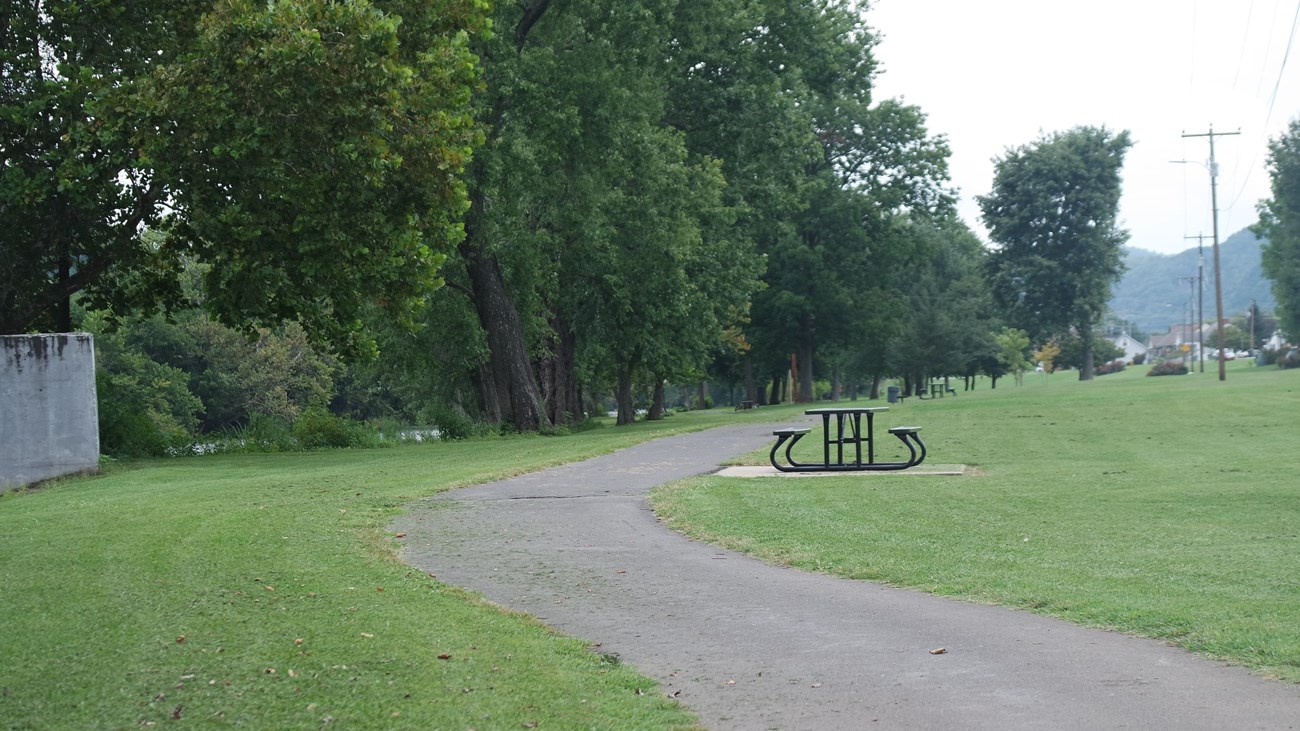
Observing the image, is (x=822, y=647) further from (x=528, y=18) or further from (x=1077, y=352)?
(x=1077, y=352)

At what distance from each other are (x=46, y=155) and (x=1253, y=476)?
744 inches

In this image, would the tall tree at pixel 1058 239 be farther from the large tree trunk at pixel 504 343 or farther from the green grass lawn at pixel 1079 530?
the green grass lawn at pixel 1079 530

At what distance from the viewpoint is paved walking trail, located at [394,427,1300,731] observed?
19.7ft

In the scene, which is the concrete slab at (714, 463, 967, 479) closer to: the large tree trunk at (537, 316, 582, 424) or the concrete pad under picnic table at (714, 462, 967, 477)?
the concrete pad under picnic table at (714, 462, 967, 477)

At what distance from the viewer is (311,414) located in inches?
1180

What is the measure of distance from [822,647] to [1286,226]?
93.7 m

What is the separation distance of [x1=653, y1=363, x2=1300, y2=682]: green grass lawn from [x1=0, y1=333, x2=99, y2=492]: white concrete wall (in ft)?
36.3

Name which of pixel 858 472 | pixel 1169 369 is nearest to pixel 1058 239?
pixel 1169 369

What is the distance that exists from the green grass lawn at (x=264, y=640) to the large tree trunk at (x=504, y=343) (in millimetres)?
21212

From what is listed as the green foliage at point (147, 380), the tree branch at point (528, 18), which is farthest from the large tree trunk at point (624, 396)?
the tree branch at point (528, 18)

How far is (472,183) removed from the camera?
97.9 ft

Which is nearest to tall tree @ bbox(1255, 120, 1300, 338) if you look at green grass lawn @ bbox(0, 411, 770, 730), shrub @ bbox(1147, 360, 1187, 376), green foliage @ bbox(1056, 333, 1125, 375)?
shrub @ bbox(1147, 360, 1187, 376)

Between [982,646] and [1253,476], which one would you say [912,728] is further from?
[1253,476]

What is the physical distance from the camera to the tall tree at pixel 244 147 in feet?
61.1
